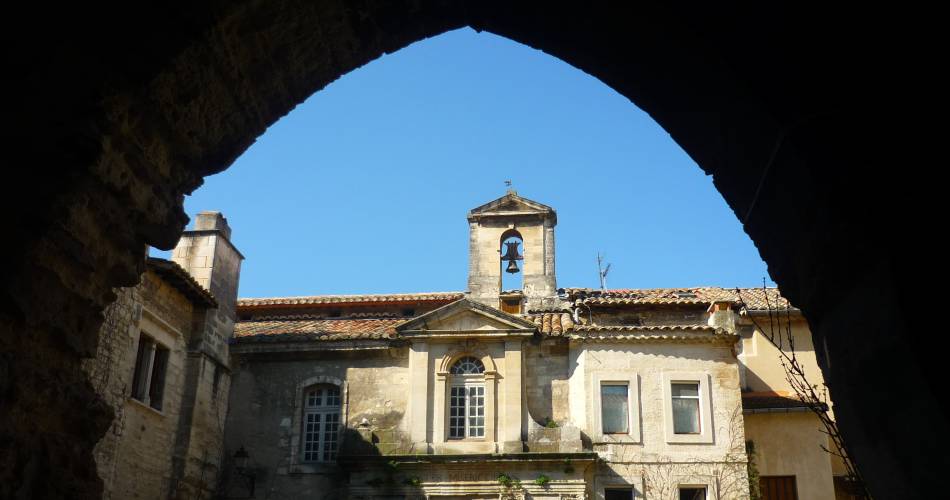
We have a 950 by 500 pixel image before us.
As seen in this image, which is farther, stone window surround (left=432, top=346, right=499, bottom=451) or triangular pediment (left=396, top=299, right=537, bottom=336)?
triangular pediment (left=396, top=299, right=537, bottom=336)

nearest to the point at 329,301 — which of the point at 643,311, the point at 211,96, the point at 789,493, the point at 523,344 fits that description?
the point at 523,344

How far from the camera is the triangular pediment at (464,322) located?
20.5m

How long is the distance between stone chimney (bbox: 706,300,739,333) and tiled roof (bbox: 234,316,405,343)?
24.7 ft

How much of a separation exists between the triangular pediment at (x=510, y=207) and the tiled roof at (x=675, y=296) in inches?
96.2

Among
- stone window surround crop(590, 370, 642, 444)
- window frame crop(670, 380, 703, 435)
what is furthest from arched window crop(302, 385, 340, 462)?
window frame crop(670, 380, 703, 435)

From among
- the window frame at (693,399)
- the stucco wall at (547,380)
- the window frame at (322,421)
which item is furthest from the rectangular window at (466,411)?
the window frame at (693,399)

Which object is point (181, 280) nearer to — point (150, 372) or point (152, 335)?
point (152, 335)

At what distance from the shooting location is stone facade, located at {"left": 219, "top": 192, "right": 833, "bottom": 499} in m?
19.0

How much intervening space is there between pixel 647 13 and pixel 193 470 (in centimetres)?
1729

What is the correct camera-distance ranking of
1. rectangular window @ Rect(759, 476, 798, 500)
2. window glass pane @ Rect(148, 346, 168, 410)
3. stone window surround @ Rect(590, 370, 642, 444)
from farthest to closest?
rectangular window @ Rect(759, 476, 798, 500)
stone window surround @ Rect(590, 370, 642, 444)
window glass pane @ Rect(148, 346, 168, 410)

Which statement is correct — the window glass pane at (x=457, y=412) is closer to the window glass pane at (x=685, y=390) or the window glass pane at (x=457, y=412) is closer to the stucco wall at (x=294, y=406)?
the stucco wall at (x=294, y=406)

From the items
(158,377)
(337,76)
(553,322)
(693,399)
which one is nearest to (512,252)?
(553,322)

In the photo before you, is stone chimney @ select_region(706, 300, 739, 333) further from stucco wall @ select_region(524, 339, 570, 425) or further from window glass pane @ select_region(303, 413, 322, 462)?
window glass pane @ select_region(303, 413, 322, 462)

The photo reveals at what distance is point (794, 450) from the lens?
68.2ft
